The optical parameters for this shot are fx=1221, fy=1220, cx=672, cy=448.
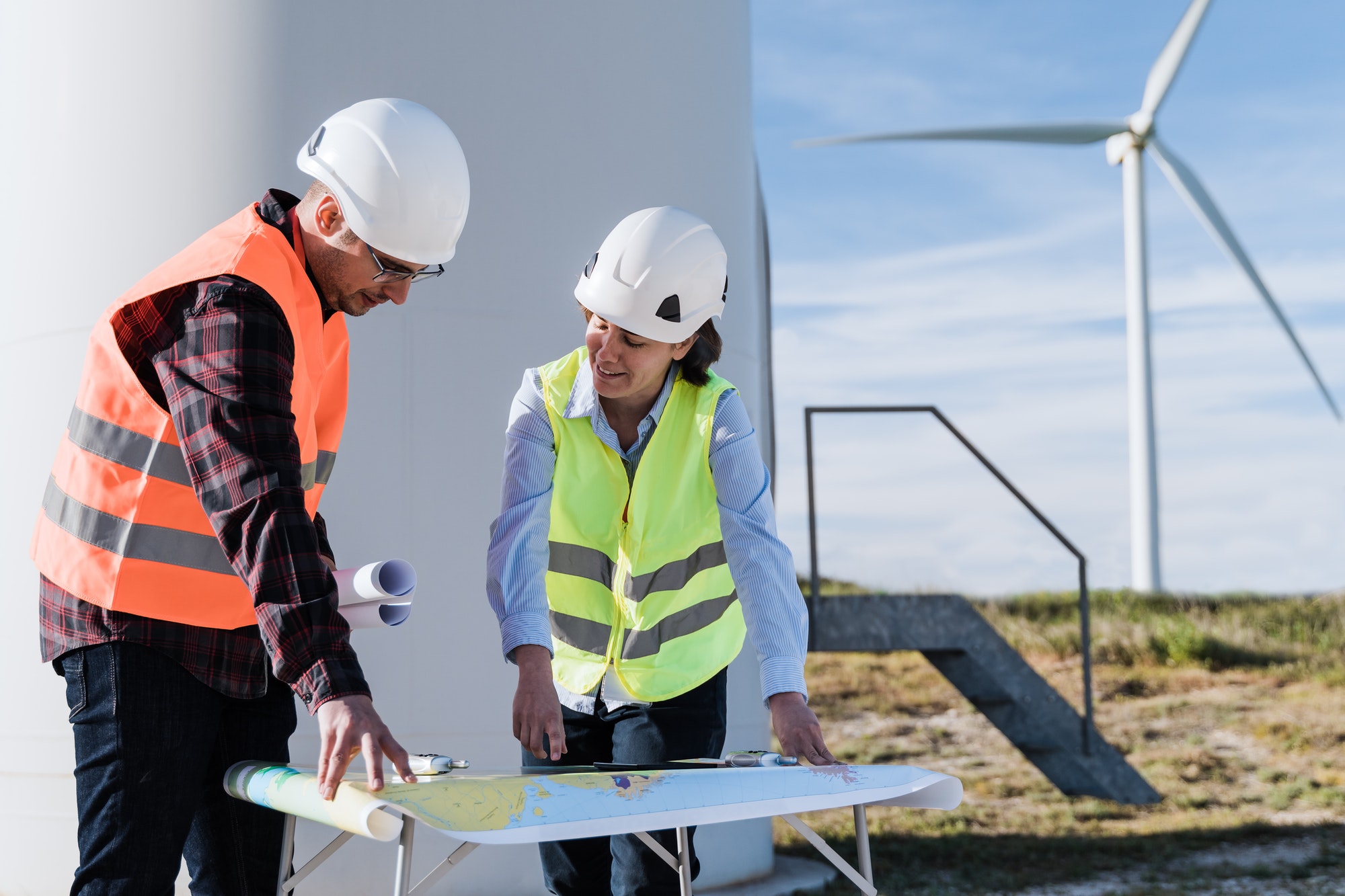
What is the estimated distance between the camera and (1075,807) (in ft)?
27.2

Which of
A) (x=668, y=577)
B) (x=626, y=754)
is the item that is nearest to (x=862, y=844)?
(x=626, y=754)

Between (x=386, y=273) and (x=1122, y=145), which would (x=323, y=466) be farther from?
(x=1122, y=145)

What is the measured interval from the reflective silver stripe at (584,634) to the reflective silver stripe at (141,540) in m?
0.81

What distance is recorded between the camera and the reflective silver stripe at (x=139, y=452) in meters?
1.89

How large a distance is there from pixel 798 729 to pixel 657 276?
37.7 inches

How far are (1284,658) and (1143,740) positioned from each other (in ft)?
11.9

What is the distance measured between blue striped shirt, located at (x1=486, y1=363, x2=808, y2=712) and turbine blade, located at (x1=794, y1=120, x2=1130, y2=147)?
9.84m

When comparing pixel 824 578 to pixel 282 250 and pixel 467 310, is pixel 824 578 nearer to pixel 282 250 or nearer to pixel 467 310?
pixel 467 310

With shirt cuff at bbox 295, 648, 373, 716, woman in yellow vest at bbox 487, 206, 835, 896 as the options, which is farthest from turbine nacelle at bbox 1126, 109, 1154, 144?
shirt cuff at bbox 295, 648, 373, 716

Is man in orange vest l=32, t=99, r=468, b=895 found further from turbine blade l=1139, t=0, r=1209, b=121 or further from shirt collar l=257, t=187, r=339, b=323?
turbine blade l=1139, t=0, r=1209, b=121

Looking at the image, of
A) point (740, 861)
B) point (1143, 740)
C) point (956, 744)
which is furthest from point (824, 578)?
point (1143, 740)

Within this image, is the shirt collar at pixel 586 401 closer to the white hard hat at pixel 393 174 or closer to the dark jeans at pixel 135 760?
the white hard hat at pixel 393 174

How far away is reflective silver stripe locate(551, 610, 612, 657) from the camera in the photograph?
255 cm

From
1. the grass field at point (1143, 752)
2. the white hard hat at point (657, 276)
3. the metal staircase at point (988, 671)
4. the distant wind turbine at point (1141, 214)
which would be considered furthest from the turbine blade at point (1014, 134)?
the white hard hat at point (657, 276)
